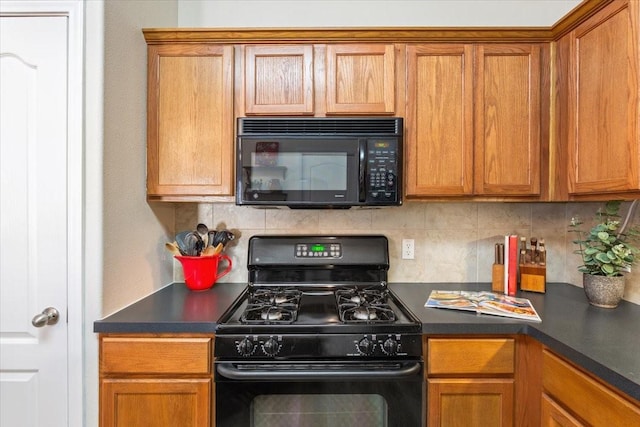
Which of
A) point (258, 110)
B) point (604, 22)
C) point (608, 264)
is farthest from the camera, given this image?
point (258, 110)

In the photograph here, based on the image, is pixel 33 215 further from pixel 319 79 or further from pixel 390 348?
pixel 390 348

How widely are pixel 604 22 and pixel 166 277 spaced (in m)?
2.31

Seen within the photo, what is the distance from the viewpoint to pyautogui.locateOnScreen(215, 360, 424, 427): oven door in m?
1.21

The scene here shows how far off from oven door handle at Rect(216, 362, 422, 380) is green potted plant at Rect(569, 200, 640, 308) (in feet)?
3.04

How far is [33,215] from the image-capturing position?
4.20 ft

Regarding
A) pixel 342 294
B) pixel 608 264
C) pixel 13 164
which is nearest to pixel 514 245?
pixel 608 264

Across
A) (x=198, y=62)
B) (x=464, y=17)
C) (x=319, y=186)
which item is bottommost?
(x=319, y=186)

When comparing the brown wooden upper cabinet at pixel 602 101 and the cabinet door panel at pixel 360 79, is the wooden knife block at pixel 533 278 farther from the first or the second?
the cabinet door panel at pixel 360 79

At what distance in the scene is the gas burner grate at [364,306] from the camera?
4.30ft

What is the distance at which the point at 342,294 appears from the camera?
5.51 ft

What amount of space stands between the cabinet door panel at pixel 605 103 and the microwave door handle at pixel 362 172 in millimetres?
905

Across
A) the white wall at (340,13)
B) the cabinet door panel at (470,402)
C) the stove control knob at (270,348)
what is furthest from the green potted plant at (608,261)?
the stove control knob at (270,348)

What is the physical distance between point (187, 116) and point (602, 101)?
1.77 meters

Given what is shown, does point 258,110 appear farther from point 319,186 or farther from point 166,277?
point 166,277
